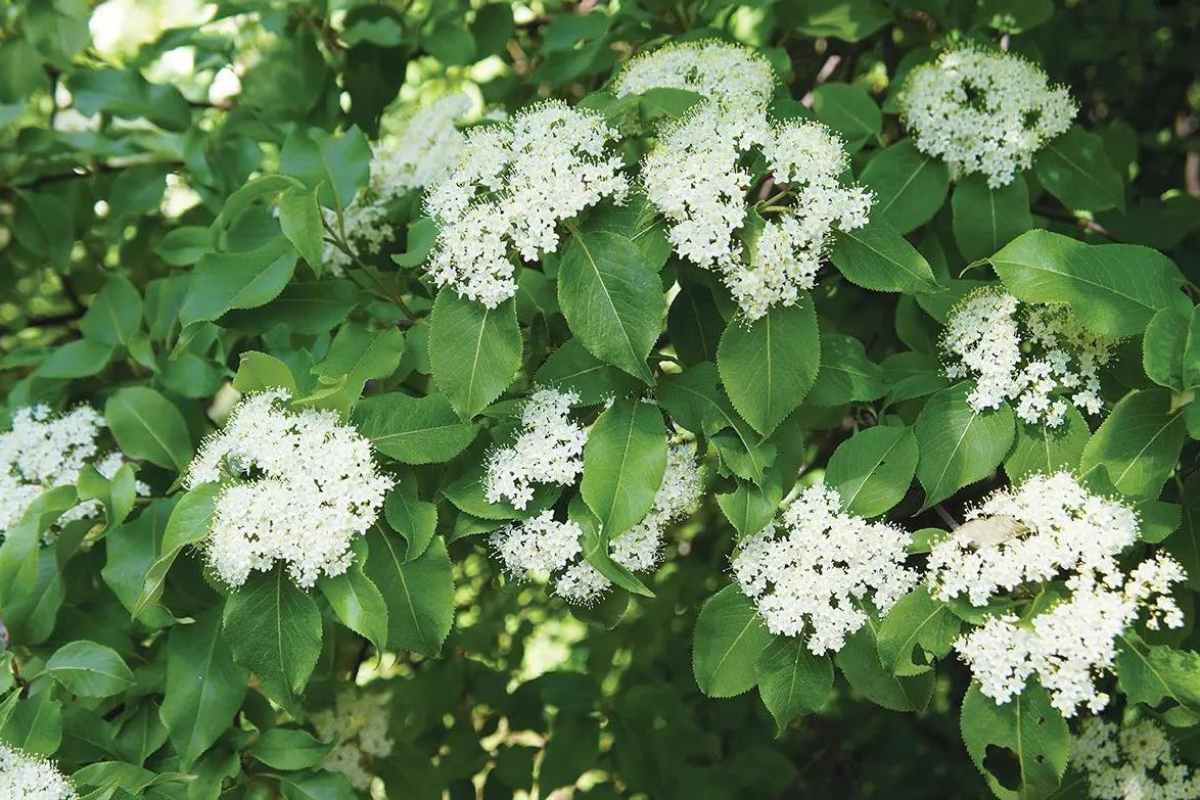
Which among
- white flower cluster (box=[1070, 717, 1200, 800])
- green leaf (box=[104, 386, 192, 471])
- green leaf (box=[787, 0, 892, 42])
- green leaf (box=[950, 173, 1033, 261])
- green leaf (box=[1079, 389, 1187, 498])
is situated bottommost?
white flower cluster (box=[1070, 717, 1200, 800])

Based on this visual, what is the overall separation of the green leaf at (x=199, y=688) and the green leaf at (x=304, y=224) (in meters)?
0.70

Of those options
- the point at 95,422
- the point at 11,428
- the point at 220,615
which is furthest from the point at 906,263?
the point at 11,428

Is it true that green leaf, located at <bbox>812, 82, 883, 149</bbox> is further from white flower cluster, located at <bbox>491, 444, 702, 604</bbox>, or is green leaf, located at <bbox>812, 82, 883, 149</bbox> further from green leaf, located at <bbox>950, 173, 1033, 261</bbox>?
white flower cluster, located at <bbox>491, 444, 702, 604</bbox>

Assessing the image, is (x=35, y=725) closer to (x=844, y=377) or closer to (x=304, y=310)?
(x=304, y=310)

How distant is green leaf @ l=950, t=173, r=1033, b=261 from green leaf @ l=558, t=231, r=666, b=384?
764 millimetres

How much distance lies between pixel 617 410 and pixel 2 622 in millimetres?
1317

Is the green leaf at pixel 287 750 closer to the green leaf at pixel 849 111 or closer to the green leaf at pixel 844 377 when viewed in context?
the green leaf at pixel 844 377

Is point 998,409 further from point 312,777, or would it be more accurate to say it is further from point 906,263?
point 312,777

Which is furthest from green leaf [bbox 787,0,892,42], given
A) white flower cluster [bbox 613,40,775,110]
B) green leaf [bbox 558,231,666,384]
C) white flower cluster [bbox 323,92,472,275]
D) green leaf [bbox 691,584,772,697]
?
green leaf [bbox 691,584,772,697]

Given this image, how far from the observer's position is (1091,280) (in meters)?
1.85

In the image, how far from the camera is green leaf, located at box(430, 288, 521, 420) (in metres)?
1.85

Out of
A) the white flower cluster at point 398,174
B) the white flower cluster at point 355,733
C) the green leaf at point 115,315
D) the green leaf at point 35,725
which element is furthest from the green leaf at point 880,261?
the white flower cluster at point 355,733

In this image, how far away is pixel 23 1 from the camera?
3166 mm

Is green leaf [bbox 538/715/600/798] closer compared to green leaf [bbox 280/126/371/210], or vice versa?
A: green leaf [bbox 280/126/371/210]
